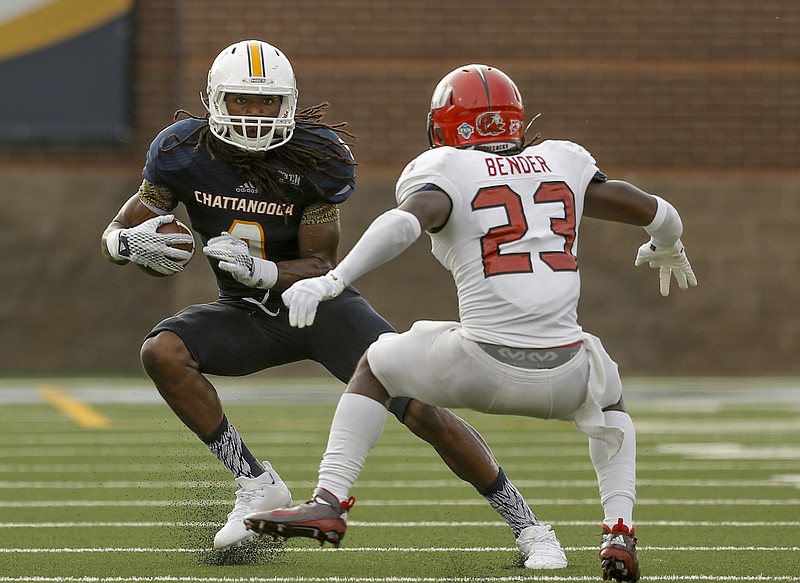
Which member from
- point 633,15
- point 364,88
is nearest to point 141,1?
point 364,88

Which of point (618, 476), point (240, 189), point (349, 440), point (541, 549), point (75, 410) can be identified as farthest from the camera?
point (75, 410)

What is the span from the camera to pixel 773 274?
14672mm

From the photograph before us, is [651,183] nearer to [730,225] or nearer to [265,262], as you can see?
[730,225]

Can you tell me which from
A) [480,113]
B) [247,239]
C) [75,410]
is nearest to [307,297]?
[480,113]

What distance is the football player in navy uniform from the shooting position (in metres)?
4.66

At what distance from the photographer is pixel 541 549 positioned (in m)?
4.50

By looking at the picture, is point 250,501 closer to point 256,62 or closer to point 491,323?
point 491,323

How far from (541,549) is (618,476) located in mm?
515

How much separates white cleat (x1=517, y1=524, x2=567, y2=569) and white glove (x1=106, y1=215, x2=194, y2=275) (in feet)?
4.75

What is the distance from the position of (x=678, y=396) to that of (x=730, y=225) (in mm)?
3297

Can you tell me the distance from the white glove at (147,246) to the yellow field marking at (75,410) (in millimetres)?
5105

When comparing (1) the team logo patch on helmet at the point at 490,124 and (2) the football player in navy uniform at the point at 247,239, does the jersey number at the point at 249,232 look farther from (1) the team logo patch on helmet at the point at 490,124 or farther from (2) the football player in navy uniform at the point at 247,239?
(1) the team logo patch on helmet at the point at 490,124

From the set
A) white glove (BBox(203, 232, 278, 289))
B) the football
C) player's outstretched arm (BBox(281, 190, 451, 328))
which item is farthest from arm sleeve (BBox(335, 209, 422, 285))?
the football

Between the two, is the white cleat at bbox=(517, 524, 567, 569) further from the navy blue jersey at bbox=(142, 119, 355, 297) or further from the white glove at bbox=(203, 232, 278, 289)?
the navy blue jersey at bbox=(142, 119, 355, 297)
